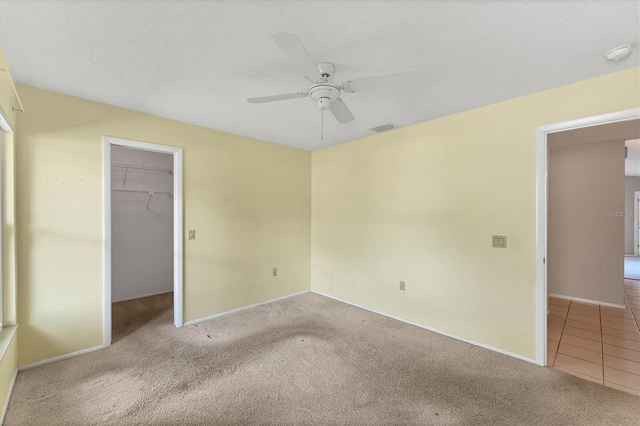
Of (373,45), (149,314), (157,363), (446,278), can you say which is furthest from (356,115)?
(149,314)

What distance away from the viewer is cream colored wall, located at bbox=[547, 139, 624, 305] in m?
3.78

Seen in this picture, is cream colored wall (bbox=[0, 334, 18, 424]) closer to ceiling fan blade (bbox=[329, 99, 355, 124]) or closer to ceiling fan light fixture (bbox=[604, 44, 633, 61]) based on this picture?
ceiling fan blade (bbox=[329, 99, 355, 124])

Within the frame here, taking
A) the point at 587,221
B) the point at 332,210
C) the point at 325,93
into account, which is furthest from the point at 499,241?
the point at 587,221

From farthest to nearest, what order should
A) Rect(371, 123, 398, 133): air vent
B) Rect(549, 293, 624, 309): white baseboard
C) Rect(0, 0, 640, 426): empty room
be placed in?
Rect(549, 293, 624, 309): white baseboard < Rect(371, 123, 398, 133): air vent < Rect(0, 0, 640, 426): empty room

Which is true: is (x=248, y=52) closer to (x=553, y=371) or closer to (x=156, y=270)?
(x=553, y=371)

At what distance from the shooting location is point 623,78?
198 cm

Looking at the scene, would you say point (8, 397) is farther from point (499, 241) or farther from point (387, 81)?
point (499, 241)

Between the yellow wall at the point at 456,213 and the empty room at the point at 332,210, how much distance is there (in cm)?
2

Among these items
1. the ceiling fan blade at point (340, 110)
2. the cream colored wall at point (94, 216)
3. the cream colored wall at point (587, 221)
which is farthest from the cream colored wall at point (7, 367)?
the cream colored wall at point (587, 221)

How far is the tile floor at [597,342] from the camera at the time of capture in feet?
7.14

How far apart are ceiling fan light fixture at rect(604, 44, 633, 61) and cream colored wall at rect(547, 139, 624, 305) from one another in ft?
6.93

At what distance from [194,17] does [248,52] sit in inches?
14.7

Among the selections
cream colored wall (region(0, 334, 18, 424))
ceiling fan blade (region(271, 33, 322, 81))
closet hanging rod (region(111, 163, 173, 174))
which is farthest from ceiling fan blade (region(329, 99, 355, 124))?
closet hanging rod (region(111, 163, 173, 174))

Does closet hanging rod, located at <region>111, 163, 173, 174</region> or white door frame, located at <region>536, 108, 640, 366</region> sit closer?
white door frame, located at <region>536, 108, 640, 366</region>
